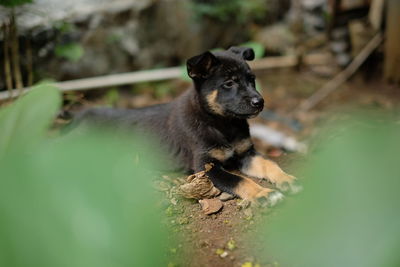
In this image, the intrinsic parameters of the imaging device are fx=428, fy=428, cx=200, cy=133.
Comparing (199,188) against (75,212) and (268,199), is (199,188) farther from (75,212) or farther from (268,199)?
(75,212)

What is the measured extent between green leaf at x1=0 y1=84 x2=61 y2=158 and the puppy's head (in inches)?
110

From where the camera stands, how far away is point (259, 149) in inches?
281

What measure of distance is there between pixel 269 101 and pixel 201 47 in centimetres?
206

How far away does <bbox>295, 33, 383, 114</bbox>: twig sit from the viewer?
8.74 m

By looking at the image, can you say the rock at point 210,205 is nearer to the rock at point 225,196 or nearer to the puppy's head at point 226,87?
the rock at point 225,196

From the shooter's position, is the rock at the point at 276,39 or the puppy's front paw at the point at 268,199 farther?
the rock at the point at 276,39

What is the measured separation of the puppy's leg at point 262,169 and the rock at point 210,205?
50 cm

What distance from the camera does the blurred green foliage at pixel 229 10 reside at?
31.3ft

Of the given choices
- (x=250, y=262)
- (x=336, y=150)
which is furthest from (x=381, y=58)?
(x=336, y=150)

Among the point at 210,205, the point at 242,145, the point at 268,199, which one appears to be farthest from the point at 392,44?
the point at 210,205

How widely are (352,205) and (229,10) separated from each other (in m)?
9.74

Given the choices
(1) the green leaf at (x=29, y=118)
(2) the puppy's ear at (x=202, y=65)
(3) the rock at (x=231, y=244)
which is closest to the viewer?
(1) the green leaf at (x=29, y=118)

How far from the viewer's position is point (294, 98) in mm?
9211

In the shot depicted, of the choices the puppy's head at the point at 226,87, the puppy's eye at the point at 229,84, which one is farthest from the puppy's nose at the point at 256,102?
the puppy's eye at the point at 229,84
